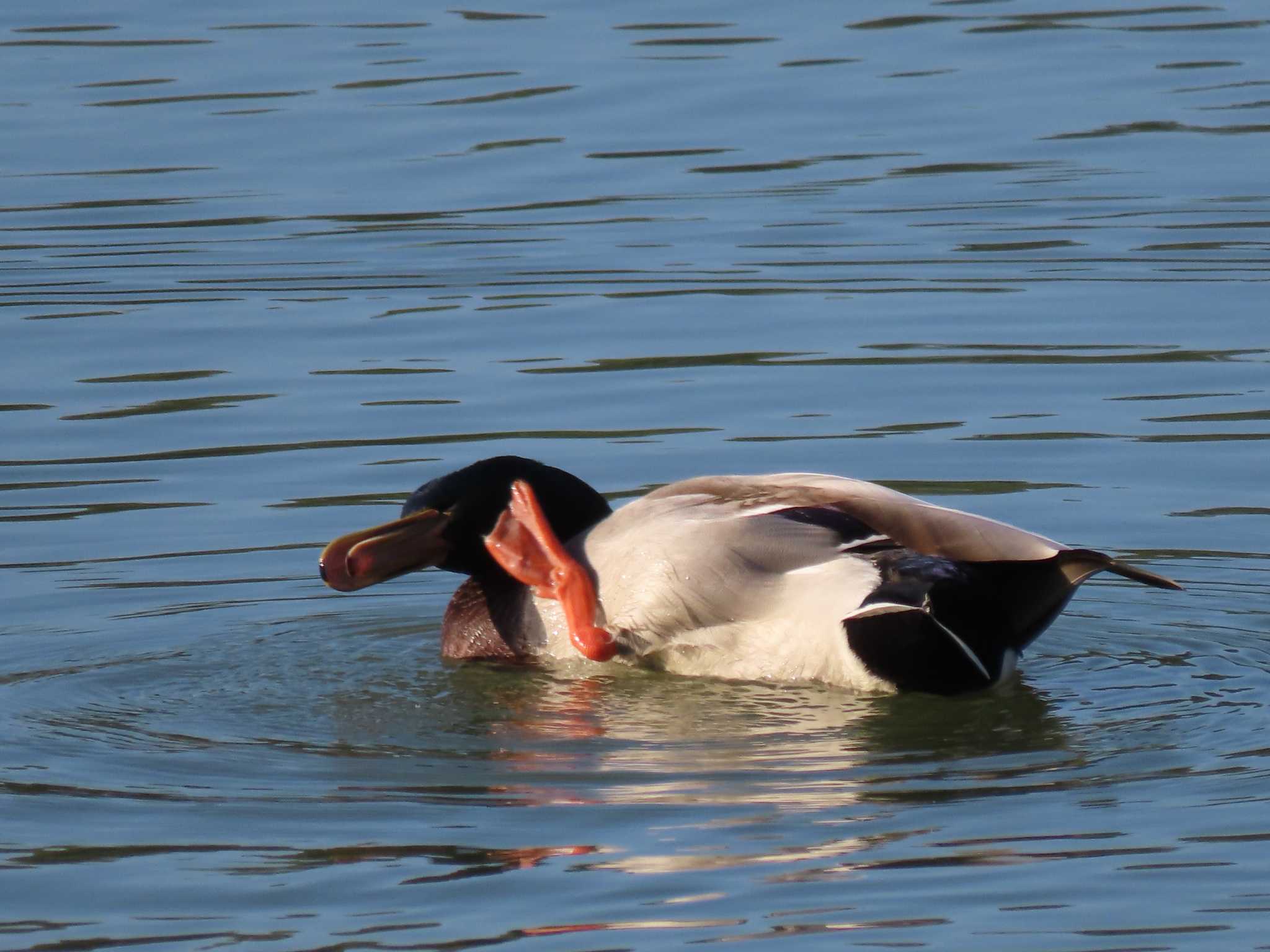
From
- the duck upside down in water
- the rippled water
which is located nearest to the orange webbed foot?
the duck upside down in water

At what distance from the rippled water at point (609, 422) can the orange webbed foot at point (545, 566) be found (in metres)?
0.13

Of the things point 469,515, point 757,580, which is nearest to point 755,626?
point 757,580

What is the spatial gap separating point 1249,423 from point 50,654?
429cm

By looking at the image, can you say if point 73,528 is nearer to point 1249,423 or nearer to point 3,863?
point 3,863

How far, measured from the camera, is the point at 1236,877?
16.4 ft

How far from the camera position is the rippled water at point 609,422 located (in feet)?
16.9

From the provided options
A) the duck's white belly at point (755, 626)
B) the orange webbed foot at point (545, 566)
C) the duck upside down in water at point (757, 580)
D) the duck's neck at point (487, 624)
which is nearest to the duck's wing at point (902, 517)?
the duck upside down in water at point (757, 580)

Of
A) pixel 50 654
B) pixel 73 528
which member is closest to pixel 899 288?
pixel 73 528

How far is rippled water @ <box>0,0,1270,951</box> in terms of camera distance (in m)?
5.16

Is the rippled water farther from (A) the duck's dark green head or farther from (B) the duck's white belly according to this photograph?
(A) the duck's dark green head

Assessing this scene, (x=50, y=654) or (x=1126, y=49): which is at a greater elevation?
(x=1126, y=49)

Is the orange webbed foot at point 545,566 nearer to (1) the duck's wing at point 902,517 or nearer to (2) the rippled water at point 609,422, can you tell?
(2) the rippled water at point 609,422

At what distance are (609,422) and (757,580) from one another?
301 centimetres

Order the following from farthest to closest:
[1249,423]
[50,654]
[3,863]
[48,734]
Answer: [1249,423]
[50,654]
[48,734]
[3,863]
